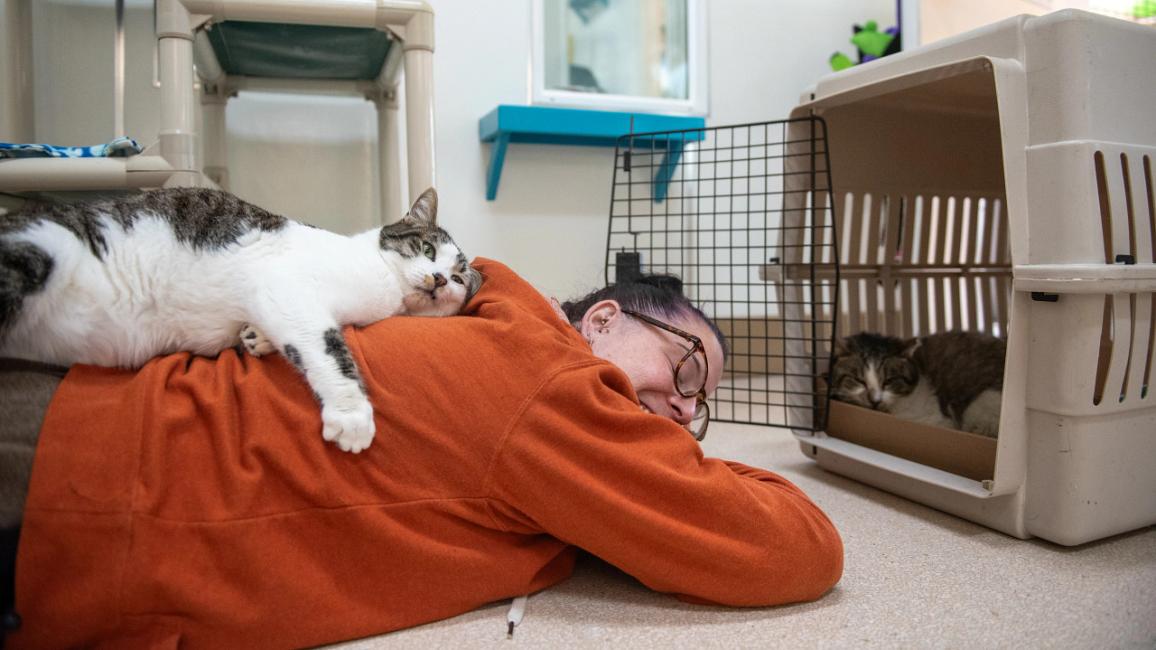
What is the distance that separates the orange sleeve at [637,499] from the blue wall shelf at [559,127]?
1.44m

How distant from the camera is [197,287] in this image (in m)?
0.87

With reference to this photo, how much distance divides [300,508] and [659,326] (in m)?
0.53

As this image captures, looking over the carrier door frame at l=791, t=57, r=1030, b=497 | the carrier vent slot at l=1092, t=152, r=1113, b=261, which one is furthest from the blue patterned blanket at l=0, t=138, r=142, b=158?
the carrier vent slot at l=1092, t=152, r=1113, b=261

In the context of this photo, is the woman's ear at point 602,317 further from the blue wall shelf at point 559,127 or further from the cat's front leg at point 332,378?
the blue wall shelf at point 559,127

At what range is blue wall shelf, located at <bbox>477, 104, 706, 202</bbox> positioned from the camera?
7.11ft

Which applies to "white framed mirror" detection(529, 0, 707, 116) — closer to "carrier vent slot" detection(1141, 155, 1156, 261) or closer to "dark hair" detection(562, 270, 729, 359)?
"dark hair" detection(562, 270, 729, 359)

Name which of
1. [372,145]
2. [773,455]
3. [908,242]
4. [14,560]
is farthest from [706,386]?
[372,145]

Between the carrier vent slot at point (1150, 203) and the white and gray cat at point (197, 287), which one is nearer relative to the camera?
the white and gray cat at point (197, 287)

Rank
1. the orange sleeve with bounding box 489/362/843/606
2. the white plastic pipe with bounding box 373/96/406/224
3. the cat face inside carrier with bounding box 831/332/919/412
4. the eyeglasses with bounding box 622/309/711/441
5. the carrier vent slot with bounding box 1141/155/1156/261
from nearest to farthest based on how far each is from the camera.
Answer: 1. the orange sleeve with bounding box 489/362/843/606
2. the eyeglasses with bounding box 622/309/711/441
3. the carrier vent slot with bounding box 1141/155/1156/261
4. the cat face inside carrier with bounding box 831/332/919/412
5. the white plastic pipe with bounding box 373/96/406/224

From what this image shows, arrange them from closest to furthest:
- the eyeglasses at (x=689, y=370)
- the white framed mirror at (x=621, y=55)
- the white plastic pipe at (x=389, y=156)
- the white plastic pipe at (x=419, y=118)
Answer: the eyeglasses at (x=689, y=370), the white plastic pipe at (x=419, y=118), the white plastic pipe at (x=389, y=156), the white framed mirror at (x=621, y=55)

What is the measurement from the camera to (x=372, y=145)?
7.41ft

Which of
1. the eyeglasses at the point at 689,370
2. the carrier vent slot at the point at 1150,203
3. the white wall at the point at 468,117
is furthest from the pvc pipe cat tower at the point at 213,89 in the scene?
the carrier vent slot at the point at 1150,203

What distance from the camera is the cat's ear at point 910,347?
174cm

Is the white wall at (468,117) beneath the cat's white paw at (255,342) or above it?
above
